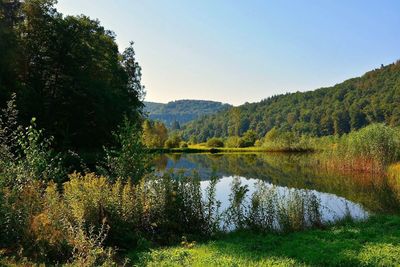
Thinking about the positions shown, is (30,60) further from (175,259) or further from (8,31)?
(175,259)

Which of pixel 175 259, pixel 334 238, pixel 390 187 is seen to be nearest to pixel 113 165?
pixel 175 259

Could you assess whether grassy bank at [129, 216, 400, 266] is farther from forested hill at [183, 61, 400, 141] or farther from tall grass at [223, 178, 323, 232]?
forested hill at [183, 61, 400, 141]

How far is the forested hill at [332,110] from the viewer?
10512 cm

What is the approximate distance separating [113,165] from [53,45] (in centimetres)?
2327

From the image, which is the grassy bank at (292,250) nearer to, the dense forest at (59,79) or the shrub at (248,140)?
the dense forest at (59,79)

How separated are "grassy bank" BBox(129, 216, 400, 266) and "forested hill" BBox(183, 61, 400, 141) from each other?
79.6 m

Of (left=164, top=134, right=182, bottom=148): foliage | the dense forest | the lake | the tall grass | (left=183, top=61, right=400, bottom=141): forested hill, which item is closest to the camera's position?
the tall grass

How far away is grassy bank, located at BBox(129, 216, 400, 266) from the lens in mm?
7129

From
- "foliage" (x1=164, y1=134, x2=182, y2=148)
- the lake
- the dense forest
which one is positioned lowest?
the lake

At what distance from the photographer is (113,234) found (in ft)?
27.8

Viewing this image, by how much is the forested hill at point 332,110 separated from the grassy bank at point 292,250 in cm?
7960

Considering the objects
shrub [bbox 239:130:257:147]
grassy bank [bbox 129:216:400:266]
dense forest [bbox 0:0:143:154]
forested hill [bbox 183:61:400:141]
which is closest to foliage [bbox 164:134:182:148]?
shrub [bbox 239:130:257:147]

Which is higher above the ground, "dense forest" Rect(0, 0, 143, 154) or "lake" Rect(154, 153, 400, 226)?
"dense forest" Rect(0, 0, 143, 154)

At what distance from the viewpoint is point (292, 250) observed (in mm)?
8156
